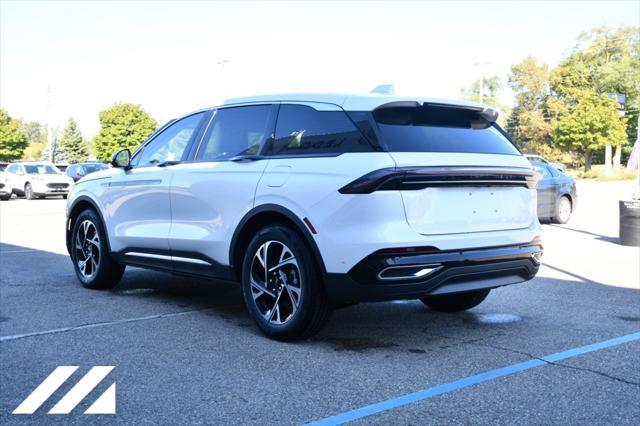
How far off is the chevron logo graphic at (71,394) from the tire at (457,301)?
117 inches

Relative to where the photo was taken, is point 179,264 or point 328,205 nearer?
point 328,205

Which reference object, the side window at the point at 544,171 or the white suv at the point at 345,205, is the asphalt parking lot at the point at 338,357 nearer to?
the white suv at the point at 345,205

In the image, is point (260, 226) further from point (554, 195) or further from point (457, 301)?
point (554, 195)

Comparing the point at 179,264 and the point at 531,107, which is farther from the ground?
the point at 531,107

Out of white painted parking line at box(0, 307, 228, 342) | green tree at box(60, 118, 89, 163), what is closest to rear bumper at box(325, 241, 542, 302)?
white painted parking line at box(0, 307, 228, 342)

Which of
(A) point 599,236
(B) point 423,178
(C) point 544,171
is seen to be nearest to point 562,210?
(C) point 544,171

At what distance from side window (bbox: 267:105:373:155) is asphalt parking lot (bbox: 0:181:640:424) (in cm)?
142

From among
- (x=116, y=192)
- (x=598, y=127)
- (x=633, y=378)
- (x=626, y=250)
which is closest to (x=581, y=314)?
(x=633, y=378)

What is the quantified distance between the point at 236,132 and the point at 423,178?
1914mm

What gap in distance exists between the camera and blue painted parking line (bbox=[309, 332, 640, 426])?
364 centimetres

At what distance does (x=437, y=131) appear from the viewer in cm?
504

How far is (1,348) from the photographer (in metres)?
5.00

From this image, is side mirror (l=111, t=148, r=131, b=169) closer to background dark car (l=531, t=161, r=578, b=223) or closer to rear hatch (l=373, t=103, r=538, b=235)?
rear hatch (l=373, t=103, r=538, b=235)

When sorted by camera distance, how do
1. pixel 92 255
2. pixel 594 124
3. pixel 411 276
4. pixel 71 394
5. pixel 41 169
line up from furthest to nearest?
pixel 594 124, pixel 41 169, pixel 92 255, pixel 411 276, pixel 71 394
